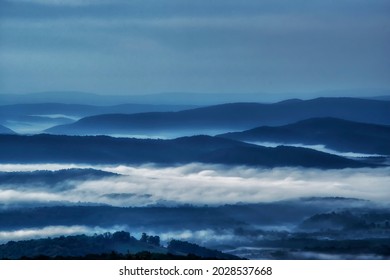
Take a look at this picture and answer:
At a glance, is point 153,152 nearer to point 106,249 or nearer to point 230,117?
point 230,117

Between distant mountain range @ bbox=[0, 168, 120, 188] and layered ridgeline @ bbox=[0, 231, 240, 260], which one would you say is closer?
layered ridgeline @ bbox=[0, 231, 240, 260]

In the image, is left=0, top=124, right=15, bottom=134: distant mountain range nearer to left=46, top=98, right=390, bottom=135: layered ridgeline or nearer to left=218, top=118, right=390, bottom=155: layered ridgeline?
left=46, top=98, right=390, bottom=135: layered ridgeline

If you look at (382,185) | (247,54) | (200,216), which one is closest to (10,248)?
(200,216)

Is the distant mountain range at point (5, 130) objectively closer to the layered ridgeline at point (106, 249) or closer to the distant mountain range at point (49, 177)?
the distant mountain range at point (49, 177)

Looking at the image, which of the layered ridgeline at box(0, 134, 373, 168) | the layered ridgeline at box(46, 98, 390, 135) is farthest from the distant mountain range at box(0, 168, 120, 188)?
the layered ridgeline at box(46, 98, 390, 135)

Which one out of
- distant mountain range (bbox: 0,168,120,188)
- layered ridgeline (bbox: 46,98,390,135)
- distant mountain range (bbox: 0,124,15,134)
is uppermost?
layered ridgeline (bbox: 46,98,390,135)

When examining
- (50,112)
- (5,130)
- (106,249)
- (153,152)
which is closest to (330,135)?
(153,152)

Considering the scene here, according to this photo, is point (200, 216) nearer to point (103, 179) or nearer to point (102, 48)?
point (103, 179)

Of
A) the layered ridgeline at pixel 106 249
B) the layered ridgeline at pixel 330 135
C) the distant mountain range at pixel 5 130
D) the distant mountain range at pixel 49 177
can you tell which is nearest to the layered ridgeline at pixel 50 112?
the distant mountain range at pixel 5 130
